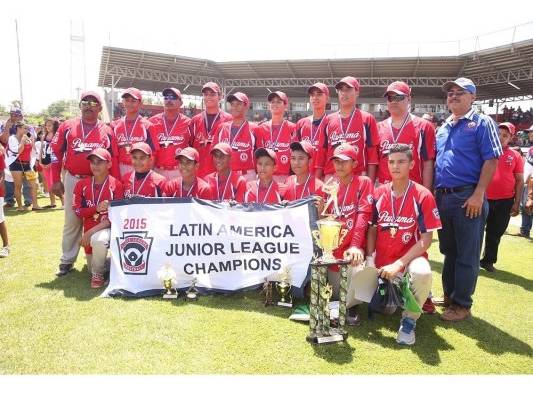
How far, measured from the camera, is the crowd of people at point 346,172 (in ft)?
12.7

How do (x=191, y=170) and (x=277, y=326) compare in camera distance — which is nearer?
(x=277, y=326)

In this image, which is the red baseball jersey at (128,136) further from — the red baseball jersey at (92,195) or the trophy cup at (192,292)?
the trophy cup at (192,292)

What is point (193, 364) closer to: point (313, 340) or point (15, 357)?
point (313, 340)

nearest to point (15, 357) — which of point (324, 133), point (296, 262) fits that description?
point (296, 262)

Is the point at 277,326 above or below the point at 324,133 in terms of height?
below

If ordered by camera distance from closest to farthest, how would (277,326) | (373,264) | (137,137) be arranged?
(277,326) → (373,264) → (137,137)

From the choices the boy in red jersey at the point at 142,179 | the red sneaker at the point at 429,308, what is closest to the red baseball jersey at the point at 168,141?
the boy in red jersey at the point at 142,179

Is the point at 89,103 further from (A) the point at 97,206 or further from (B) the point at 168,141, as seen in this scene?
(A) the point at 97,206

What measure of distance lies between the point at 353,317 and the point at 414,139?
7.18ft

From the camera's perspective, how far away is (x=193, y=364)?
9.87ft

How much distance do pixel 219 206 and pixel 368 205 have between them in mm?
1739

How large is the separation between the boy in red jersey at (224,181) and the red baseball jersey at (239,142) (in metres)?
0.63

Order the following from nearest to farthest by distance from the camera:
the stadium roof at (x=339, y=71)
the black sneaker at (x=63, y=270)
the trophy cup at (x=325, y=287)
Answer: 1. the trophy cup at (x=325, y=287)
2. the black sneaker at (x=63, y=270)
3. the stadium roof at (x=339, y=71)

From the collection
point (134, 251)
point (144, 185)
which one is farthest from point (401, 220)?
point (144, 185)
